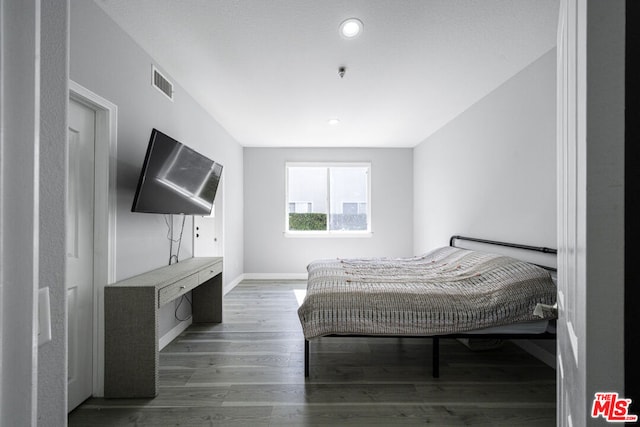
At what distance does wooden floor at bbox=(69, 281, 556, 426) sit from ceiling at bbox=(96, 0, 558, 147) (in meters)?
2.50

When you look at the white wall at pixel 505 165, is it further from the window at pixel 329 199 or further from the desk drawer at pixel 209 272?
the desk drawer at pixel 209 272

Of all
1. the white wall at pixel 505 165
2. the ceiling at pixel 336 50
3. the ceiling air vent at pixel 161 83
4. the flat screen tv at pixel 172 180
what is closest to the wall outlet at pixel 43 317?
the flat screen tv at pixel 172 180

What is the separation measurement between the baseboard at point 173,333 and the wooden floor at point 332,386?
6cm

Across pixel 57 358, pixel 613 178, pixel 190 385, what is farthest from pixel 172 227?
pixel 613 178

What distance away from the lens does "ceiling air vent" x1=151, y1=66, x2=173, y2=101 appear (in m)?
2.69

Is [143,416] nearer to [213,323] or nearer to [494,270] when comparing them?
[213,323]

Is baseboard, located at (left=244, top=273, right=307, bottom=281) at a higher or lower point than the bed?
lower

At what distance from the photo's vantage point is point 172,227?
3.08 m

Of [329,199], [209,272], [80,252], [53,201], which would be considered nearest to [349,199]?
[329,199]

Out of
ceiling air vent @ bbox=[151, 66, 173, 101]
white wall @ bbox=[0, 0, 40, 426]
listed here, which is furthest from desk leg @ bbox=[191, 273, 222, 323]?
white wall @ bbox=[0, 0, 40, 426]

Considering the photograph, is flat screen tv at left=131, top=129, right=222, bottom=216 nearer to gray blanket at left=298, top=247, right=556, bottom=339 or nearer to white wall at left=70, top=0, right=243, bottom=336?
white wall at left=70, top=0, right=243, bottom=336

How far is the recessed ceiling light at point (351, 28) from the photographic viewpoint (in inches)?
84.1

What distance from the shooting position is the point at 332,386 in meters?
2.25

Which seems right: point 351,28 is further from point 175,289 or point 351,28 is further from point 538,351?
point 538,351
